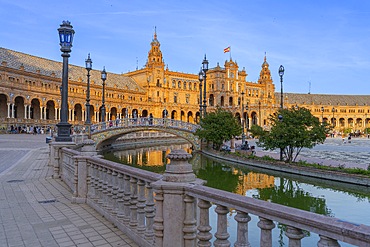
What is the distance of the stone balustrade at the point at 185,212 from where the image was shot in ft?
9.21

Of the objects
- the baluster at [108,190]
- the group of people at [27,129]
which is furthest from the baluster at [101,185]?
the group of people at [27,129]

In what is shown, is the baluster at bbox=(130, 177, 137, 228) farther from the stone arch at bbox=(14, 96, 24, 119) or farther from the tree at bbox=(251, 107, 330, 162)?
the stone arch at bbox=(14, 96, 24, 119)

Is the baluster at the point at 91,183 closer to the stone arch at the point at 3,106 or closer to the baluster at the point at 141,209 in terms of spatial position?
the baluster at the point at 141,209

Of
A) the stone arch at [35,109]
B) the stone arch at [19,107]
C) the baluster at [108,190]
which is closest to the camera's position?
the baluster at [108,190]

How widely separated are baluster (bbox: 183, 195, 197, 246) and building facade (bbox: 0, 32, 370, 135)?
48.4m

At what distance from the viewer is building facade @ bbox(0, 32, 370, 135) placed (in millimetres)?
59781

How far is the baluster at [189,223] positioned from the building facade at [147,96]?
48382mm

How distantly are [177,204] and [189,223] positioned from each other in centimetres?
27

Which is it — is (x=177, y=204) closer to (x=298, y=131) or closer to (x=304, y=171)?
(x=304, y=171)

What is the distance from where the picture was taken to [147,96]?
93.3 m

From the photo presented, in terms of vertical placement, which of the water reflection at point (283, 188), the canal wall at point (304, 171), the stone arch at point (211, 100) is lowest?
the water reflection at point (283, 188)

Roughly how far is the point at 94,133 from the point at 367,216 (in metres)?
30.5

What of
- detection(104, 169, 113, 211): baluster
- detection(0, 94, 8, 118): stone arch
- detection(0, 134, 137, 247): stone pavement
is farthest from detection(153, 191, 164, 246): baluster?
detection(0, 94, 8, 118): stone arch

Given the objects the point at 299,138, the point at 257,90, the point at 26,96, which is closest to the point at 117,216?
the point at 299,138
